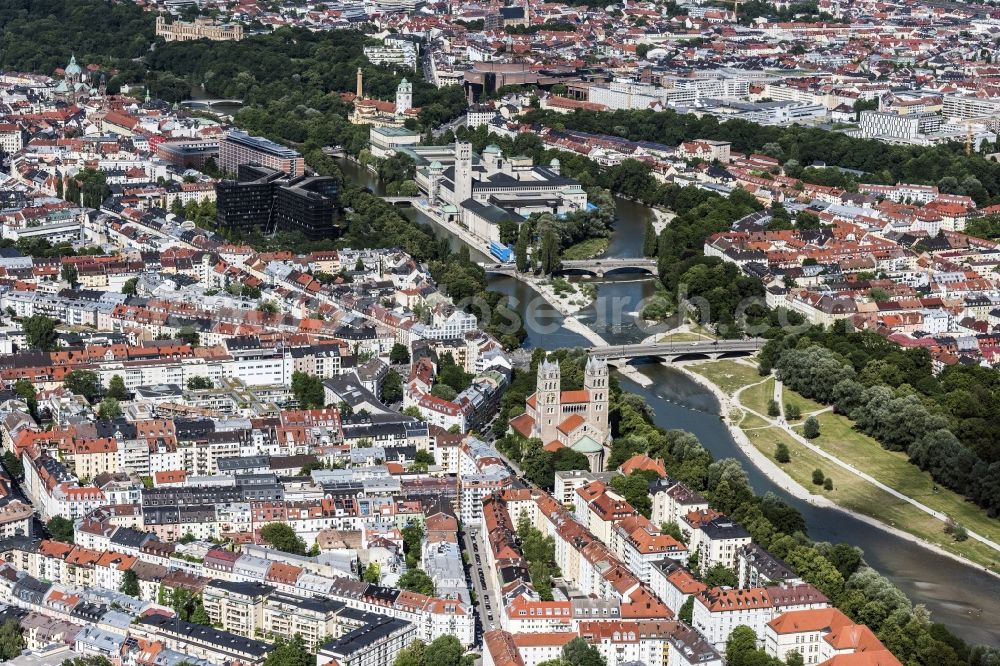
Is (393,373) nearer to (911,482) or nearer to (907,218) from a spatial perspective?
(911,482)

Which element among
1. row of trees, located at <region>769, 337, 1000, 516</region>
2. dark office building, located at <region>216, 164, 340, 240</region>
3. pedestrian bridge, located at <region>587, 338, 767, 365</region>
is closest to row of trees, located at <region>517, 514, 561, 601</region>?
row of trees, located at <region>769, 337, 1000, 516</region>

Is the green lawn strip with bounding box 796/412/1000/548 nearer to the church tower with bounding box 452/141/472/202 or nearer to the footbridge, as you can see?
the footbridge

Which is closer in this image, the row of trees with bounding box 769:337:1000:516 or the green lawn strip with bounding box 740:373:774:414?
the row of trees with bounding box 769:337:1000:516

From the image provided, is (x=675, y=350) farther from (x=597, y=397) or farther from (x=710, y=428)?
(x=597, y=397)

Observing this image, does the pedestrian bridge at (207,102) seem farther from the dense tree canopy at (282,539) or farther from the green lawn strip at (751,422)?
the dense tree canopy at (282,539)

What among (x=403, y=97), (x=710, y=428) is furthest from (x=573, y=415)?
(x=403, y=97)

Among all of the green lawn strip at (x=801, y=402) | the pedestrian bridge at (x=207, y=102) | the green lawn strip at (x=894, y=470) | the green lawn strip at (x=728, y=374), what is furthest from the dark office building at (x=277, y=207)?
the pedestrian bridge at (x=207, y=102)
